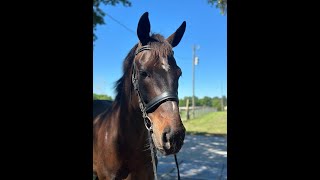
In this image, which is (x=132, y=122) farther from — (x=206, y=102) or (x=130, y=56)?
(x=206, y=102)

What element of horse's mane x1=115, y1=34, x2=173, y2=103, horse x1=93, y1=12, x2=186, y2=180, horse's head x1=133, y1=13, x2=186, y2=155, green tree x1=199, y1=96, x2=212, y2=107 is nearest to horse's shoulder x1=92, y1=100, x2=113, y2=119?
horse x1=93, y1=12, x2=186, y2=180

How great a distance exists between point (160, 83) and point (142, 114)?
0.25 metres

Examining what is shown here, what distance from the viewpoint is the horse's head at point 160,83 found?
2.84 feet

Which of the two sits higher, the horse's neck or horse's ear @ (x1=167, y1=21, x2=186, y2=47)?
horse's ear @ (x1=167, y1=21, x2=186, y2=47)

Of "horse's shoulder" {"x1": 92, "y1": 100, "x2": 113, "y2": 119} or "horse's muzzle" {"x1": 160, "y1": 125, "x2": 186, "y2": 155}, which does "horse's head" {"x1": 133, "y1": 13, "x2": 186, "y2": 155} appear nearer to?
"horse's muzzle" {"x1": 160, "y1": 125, "x2": 186, "y2": 155}

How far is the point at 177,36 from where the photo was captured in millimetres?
1037

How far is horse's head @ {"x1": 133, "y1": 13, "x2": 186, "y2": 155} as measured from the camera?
864mm
